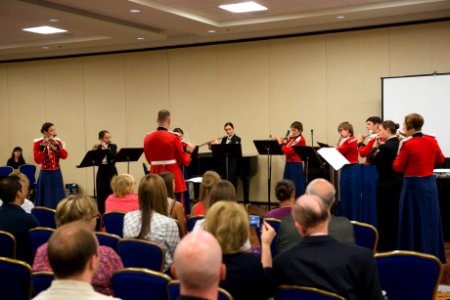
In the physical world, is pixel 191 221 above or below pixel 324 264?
below

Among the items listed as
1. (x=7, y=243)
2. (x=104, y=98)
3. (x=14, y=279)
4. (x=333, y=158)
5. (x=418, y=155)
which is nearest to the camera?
(x=14, y=279)

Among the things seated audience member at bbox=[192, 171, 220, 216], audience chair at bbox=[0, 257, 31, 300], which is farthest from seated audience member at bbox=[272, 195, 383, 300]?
seated audience member at bbox=[192, 171, 220, 216]

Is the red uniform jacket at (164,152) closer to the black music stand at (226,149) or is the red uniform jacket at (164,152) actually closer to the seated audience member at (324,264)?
the black music stand at (226,149)

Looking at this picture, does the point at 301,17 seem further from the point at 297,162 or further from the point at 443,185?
the point at 443,185

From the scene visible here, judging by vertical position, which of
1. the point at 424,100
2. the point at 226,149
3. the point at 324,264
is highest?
the point at 424,100

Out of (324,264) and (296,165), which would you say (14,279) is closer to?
(324,264)

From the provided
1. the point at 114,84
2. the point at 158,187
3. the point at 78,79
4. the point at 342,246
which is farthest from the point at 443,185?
the point at 78,79

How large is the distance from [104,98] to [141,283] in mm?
10131

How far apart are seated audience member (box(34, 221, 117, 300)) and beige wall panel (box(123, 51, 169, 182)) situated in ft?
31.9

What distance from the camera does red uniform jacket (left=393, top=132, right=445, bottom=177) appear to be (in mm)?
5281

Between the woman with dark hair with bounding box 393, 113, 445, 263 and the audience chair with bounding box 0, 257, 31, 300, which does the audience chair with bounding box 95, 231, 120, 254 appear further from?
the woman with dark hair with bounding box 393, 113, 445, 263

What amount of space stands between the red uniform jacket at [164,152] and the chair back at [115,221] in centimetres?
193

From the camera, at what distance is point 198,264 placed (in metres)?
1.66

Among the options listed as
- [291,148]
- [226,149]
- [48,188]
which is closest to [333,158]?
[291,148]
